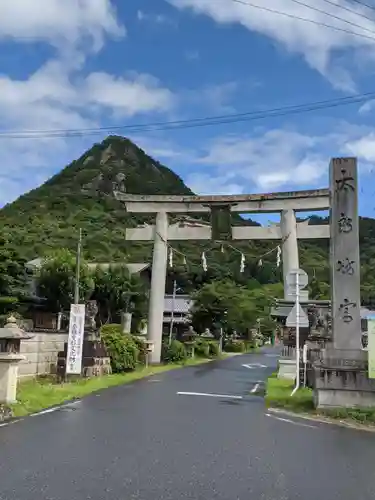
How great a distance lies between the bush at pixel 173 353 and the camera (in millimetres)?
31344

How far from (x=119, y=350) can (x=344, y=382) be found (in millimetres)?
12601

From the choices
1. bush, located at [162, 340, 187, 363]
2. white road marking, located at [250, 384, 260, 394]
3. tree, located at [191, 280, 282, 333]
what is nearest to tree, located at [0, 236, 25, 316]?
bush, located at [162, 340, 187, 363]

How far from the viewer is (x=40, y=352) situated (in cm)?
1856

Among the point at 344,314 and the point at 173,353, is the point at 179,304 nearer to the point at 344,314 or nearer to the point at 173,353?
the point at 173,353

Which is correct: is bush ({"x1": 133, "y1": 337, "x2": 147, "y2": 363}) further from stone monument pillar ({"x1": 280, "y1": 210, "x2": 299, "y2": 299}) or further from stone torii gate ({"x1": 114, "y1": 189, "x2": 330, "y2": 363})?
stone monument pillar ({"x1": 280, "y1": 210, "x2": 299, "y2": 299})

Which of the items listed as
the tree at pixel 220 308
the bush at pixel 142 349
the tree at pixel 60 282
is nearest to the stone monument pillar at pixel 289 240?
the bush at pixel 142 349

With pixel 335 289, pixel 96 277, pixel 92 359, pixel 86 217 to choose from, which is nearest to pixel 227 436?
pixel 335 289

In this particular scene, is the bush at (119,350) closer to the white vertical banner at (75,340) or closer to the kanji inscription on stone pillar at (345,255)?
the white vertical banner at (75,340)

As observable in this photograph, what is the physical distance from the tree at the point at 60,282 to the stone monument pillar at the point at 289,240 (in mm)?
12352

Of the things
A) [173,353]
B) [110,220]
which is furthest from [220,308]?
[110,220]

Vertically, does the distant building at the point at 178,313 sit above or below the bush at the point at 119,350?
above

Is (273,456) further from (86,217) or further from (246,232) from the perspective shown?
(86,217)

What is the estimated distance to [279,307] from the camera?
1054 inches

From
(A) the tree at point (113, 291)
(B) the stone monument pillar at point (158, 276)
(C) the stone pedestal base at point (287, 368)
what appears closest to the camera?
(C) the stone pedestal base at point (287, 368)
